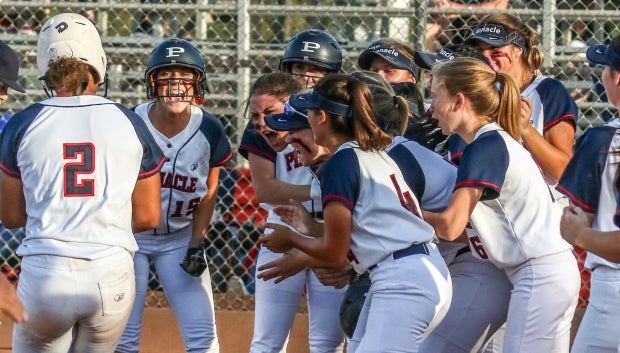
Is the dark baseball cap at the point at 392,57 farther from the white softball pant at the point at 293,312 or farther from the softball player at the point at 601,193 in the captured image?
the softball player at the point at 601,193

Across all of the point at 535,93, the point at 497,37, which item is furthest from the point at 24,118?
the point at 535,93

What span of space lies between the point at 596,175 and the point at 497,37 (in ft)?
5.18

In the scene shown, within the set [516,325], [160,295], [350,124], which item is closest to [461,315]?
[516,325]

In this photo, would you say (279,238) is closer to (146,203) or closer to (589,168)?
(146,203)

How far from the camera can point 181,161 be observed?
554 cm

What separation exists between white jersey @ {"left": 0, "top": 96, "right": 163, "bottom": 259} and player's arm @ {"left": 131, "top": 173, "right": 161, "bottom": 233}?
0.15 meters

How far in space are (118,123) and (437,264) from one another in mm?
1285

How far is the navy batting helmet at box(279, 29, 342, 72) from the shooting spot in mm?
5348

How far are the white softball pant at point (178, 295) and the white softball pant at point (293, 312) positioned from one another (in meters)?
0.38

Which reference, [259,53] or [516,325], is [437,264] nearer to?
[516,325]

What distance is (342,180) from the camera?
381cm

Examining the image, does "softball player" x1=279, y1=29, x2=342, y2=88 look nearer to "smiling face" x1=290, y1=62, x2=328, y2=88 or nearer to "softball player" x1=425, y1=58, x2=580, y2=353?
"smiling face" x1=290, y1=62, x2=328, y2=88

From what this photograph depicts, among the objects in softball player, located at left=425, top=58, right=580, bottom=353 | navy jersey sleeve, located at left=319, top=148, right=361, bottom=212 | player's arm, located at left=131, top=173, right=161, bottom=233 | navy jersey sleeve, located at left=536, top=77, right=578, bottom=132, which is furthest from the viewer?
navy jersey sleeve, located at left=536, top=77, right=578, bottom=132

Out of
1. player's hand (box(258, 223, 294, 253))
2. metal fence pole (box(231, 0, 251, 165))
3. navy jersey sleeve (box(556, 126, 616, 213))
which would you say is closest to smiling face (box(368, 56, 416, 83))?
player's hand (box(258, 223, 294, 253))
